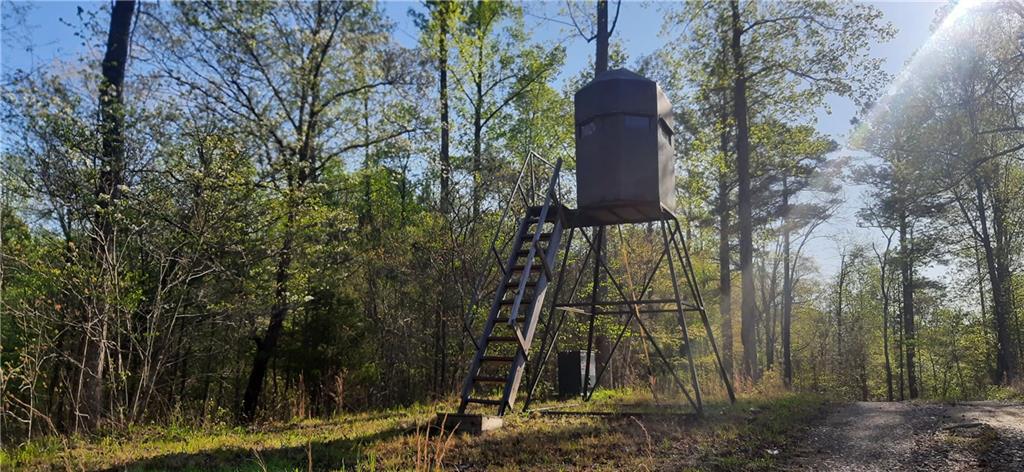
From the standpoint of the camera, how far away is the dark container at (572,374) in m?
11.2

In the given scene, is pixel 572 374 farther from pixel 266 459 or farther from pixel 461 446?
pixel 266 459

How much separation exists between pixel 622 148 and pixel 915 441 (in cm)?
462

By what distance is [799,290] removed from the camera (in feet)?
117

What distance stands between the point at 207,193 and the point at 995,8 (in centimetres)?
1740

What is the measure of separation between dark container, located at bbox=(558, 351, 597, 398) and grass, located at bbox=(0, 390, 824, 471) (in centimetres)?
289

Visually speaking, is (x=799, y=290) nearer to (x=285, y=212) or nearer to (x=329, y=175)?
(x=329, y=175)

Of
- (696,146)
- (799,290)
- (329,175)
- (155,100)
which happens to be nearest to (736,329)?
(799,290)

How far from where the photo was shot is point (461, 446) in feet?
19.3

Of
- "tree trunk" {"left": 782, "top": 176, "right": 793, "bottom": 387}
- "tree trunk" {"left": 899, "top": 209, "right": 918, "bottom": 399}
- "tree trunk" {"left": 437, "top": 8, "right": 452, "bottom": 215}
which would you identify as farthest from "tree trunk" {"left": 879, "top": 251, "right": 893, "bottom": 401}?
"tree trunk" {"left": 437, "top": 8, "right": 452, "bottom": 215}

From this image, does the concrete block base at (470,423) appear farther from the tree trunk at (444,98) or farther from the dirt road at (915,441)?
the tree trunk at (444,98)

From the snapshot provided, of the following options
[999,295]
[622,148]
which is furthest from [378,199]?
[999,295]

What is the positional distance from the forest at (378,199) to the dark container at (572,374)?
0.54 m

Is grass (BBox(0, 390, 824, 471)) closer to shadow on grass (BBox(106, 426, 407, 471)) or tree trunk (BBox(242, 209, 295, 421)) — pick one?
shadow on grass (BBox(106, 426, 407, 471))

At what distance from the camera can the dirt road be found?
216 inches
